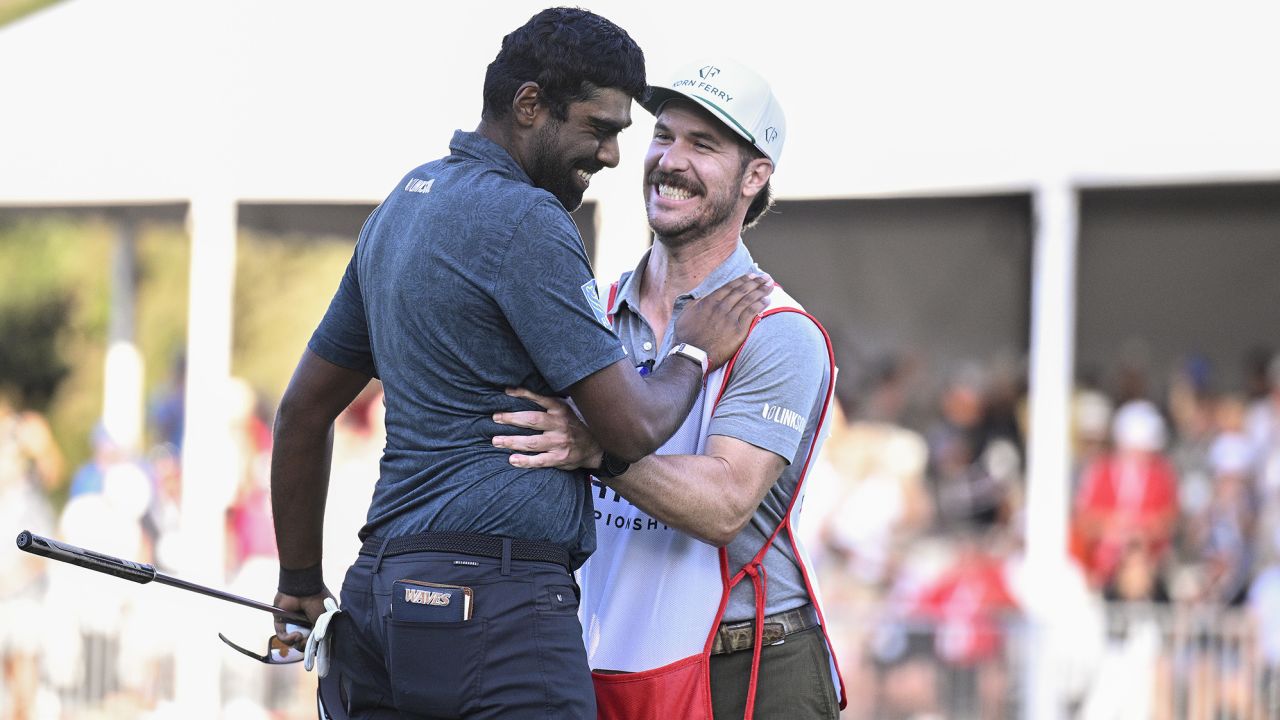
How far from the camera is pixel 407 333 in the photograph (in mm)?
3129

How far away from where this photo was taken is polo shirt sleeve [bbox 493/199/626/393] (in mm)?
2994

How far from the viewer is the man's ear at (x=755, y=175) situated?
3959mm

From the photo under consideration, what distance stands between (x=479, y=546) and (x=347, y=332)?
70 cm

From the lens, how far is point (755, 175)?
3982mm

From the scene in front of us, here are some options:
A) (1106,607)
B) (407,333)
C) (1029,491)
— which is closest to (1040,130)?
(1029,491)

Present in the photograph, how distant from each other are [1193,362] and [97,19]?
8.04 meters

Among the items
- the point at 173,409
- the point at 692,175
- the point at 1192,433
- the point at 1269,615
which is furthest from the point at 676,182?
the point at 173,409

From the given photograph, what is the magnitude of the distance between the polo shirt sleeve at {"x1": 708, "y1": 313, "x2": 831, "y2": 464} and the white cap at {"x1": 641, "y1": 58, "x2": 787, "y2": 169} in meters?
0.49

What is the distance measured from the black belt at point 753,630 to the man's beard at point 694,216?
2.99 ft

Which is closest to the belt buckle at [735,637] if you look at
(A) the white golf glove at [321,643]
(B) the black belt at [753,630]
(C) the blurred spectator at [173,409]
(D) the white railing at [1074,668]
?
(B) the black belt at [753,630]

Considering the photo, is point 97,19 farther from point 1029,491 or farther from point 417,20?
point 1029,491

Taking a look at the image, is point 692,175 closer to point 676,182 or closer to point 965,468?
point 676,182

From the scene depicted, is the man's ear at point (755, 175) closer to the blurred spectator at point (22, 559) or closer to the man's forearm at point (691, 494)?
the man's forearm at point (691, 494)

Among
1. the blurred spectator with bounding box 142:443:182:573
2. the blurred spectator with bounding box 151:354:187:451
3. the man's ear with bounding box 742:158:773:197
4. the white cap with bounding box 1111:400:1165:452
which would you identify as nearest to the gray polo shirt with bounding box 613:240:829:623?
the man's ear with bounding box 742:158:773:197
